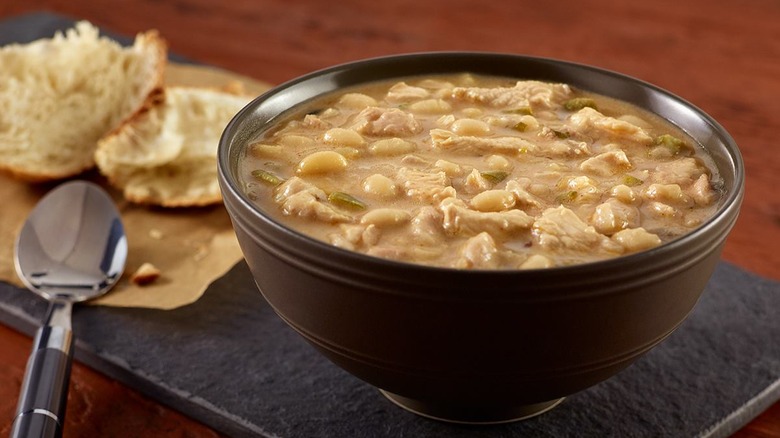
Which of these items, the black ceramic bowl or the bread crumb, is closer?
the black ceramic bowl

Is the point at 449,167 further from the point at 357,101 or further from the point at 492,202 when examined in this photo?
the point at 357,101

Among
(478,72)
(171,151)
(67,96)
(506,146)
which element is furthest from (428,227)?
(67,96)

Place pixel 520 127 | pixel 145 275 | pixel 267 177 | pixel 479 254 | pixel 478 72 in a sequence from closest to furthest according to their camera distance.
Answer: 1. pixel 479 254
2. pixel 267 177
3. pixel 520 127
4. pixel 478 72
5. pixel 145 275

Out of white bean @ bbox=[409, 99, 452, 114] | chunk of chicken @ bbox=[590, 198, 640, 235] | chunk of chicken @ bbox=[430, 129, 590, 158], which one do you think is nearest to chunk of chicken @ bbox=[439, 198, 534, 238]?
chunk of chicken @ bbox=[590, 198, 640, 235]

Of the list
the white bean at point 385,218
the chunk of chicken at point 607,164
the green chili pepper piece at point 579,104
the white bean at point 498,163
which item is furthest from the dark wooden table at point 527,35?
the white bean at point 385,218

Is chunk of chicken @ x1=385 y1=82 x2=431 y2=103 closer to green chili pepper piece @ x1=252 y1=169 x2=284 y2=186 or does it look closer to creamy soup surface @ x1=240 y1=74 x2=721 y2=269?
creamy soup surface @ x1=240 y1=74 x2=721 y2=269

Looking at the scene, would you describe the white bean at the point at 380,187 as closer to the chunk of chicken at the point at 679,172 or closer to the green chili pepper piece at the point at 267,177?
the green chili pepper piece at the point at 267,177
